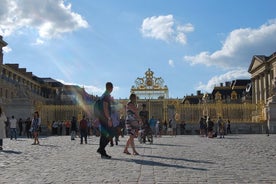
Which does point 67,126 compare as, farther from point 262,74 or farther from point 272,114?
point 262,74

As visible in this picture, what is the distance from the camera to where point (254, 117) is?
36938mm

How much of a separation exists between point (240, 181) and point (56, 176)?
10.8 ft

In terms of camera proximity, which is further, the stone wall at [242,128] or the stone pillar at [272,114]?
the stone wall at [242,128]

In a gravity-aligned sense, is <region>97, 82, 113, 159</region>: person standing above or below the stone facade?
below

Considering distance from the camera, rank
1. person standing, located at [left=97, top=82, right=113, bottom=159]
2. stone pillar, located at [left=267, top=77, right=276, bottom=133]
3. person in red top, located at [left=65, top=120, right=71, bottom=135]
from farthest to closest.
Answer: person in red top, located at [left=65, top=120, right=71, bottom=135] < stone pillar, located at [left=267, top=77, right=276, bottom=133] < person standing, located at [left=97, top=82, right=113, bottom=159]

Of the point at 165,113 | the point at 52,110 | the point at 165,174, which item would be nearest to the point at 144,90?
the point at 165,113

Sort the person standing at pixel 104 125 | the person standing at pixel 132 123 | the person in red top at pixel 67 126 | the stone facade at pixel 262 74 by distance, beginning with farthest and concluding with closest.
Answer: the stone facade at pixel 262 74 < the person in red top at pixel 67 126 < the person standing at pixel 132 123 < the person standing at pixel 104 125

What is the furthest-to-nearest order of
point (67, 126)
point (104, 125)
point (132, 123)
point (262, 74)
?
point (262, 74) < point (67, 126) < point (132, 123) < point (104, 125)

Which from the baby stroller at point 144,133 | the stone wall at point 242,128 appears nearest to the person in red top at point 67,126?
the stone wall at point 242,128

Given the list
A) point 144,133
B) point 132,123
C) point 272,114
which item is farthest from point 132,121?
point 272,114

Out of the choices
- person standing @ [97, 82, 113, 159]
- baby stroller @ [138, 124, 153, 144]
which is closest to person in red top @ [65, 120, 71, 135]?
baby stroller @ [138, 124, 153, 144]

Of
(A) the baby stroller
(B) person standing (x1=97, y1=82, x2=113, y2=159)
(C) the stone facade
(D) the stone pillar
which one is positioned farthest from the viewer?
(C) the stone facade

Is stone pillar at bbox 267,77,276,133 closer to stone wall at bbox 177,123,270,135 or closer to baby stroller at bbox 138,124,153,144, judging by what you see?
stone wall at bbox 177,123,270,135

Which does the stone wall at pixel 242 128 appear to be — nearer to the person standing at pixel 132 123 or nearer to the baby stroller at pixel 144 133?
the baby stroller at pixel 144 133
